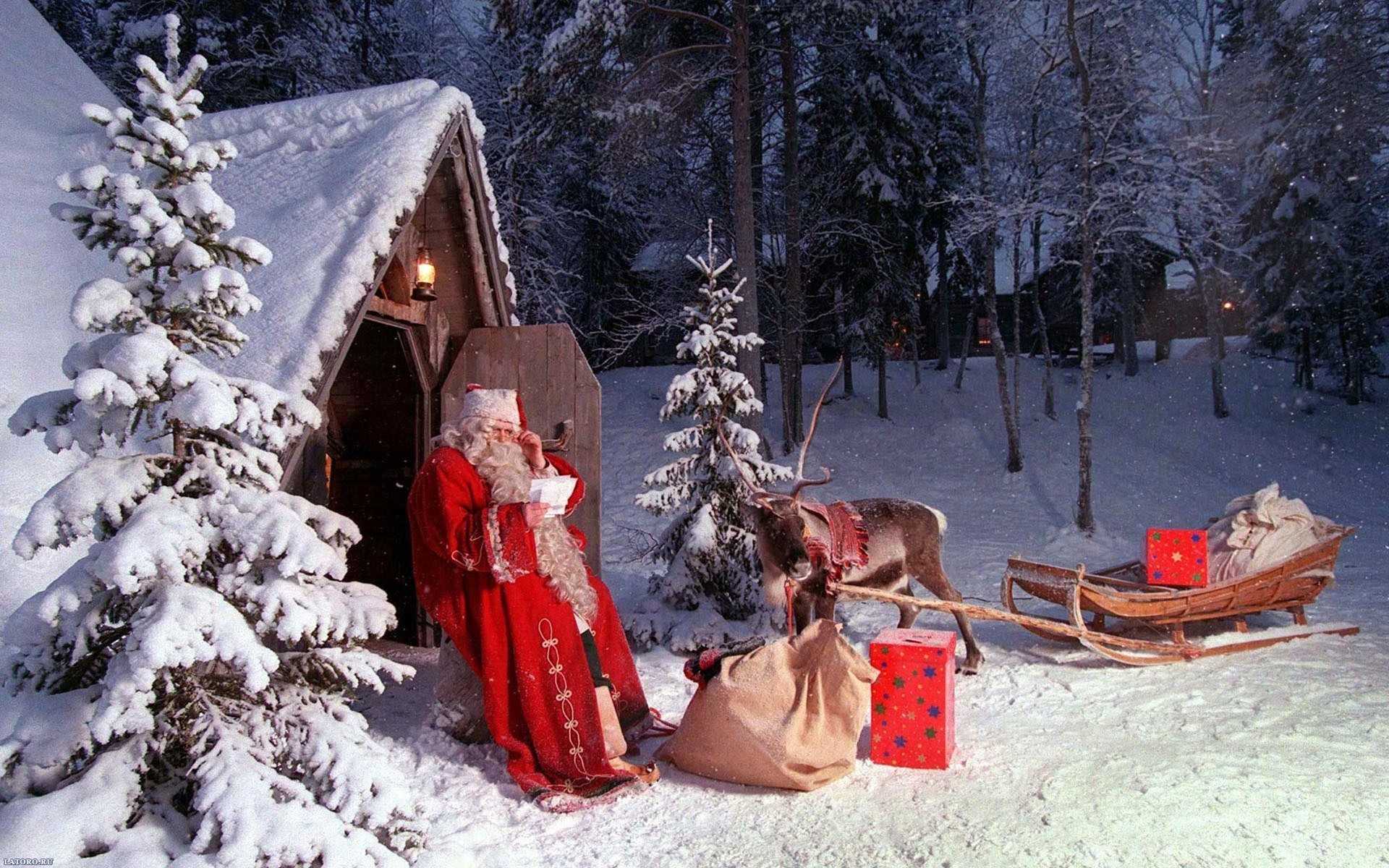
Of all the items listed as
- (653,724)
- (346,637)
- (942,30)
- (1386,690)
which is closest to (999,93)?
(942,30)

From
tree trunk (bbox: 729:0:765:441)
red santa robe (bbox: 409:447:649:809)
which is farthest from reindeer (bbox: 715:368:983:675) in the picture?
tree trunk (bbox: 729:0:765:441)

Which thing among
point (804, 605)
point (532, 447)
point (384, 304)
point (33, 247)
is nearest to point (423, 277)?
point (384, 304)

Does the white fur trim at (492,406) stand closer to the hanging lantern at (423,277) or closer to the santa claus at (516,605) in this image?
the santa claus at (516,605)

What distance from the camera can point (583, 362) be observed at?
639 centimetres

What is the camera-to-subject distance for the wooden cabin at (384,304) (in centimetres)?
426

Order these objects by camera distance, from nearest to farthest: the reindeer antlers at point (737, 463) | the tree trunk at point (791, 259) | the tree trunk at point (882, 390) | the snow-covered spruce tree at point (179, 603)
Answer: the snow-covered spruce tree at point (179, 603) < the reindeer antlers at point (737, 463) < the tree trunk at point (791, 259) < the tree trunk at point (882, 390)

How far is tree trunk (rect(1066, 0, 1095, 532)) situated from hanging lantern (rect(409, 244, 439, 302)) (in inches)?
370

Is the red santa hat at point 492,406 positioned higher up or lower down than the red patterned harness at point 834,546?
higher up

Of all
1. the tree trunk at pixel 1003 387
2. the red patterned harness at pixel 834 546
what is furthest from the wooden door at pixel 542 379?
the tree trunk at pixel 1003 387

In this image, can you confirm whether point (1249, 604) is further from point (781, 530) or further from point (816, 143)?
point (816, 143)

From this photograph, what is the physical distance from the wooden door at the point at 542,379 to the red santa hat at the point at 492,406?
1.66 meters

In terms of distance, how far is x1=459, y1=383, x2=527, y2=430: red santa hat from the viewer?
4469 mm

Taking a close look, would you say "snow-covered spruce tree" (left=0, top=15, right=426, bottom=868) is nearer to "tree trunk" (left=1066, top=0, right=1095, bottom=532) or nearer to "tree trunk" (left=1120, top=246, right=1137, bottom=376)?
"tree trunk" (left=1066, top=0, right=1095, bottom=532)

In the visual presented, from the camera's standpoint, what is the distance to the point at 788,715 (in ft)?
13.2
